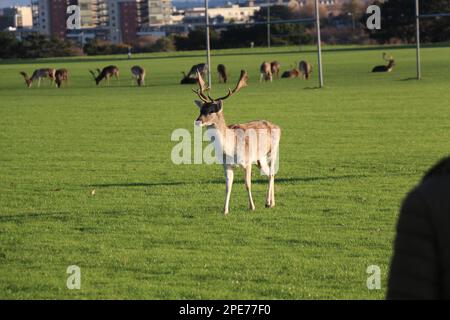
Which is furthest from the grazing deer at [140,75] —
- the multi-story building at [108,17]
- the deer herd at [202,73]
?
the multi-story building at [108,17]

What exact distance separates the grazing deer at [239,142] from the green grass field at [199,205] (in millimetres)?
492

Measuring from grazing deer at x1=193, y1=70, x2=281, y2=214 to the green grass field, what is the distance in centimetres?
49

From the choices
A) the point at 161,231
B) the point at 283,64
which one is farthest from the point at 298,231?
the point at 283,64

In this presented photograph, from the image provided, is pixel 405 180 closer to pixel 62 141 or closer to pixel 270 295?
pixel 270 295

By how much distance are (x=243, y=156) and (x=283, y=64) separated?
53493 millimetres

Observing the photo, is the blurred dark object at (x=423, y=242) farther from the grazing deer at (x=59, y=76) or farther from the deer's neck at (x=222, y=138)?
the grazing deer at (x=59, y=76)

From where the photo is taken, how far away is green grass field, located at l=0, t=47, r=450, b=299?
959cm

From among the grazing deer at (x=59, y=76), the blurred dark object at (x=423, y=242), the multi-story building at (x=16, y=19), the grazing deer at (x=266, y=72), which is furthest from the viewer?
the multi-story building at (x=16, y=19)

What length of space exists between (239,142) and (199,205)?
139cm

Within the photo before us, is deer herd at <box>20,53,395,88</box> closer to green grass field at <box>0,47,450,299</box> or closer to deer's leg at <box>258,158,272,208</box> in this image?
green grass field at <box>0,47,450,299</box>

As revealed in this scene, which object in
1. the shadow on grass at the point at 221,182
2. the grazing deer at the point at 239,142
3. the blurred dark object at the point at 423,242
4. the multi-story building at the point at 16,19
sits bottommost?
the shadow on grass at the point at 221,182

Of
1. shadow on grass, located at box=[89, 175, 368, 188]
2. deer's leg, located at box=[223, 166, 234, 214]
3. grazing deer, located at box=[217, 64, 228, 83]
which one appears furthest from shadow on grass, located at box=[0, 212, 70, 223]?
grazing deer, located at box=[217, 64, 228, 83]

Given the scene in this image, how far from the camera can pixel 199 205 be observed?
14.0 metres

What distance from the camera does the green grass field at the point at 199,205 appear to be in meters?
9.59
